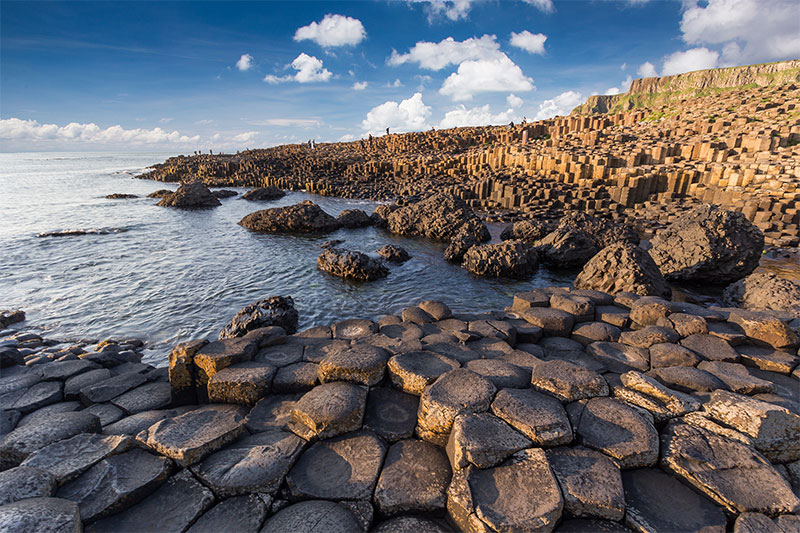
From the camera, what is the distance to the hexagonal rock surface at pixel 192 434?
2807 mm

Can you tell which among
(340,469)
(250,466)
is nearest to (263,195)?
(250,466)

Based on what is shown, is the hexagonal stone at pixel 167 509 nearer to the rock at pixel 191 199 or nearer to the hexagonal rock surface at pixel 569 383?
the hexagonal rock surface at pixel 569 383

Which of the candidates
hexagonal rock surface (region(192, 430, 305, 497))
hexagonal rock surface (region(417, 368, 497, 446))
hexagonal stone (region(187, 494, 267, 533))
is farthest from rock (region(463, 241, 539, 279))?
hexagonal stone (region(187, 494, 267, 533))

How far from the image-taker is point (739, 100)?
36969 millimetres

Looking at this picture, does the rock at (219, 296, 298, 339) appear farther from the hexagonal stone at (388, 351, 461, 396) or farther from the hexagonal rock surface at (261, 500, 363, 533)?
the hexagonal rock surface at (261, 500, 363, 533)

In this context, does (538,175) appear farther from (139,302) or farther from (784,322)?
(139,302)

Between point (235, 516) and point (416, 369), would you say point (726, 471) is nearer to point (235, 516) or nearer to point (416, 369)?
point (416, 369)

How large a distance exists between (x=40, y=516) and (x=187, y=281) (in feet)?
30.4

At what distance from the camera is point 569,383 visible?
3373 mm

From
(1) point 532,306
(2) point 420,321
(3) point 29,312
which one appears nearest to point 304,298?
(2) point 420,321

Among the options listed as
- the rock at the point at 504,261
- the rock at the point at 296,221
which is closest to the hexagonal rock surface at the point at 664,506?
the rock at the point at 504,261

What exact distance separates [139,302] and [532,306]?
381 inches

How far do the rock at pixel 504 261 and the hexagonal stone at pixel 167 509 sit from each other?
8866 mm

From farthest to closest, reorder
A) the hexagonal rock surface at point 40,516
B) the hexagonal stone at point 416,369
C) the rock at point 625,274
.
Answer: 1. the rock at point 625,274
2. the hexagonal stone at point 416,369
3. the hexagonal rock surface at point 40,516
